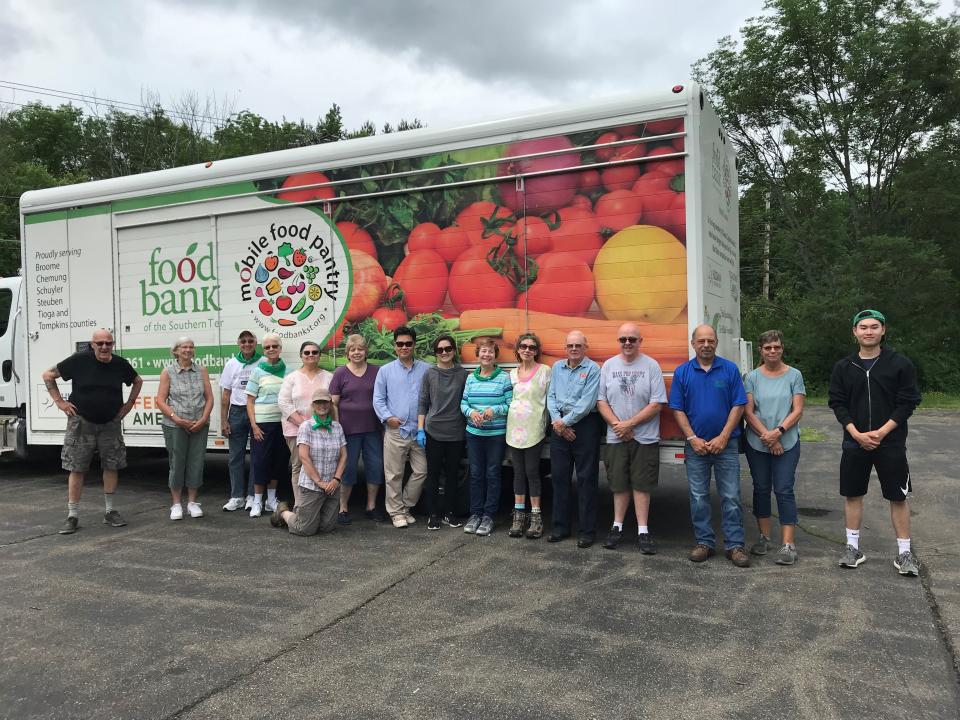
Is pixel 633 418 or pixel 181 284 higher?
pixel 181 284

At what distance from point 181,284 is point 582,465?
13.8 ft

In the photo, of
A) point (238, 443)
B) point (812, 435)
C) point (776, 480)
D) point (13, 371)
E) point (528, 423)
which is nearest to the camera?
point (776, 480)

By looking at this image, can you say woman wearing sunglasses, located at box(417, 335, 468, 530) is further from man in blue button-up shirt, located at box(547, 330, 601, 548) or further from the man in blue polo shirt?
the man in blue polo shirt

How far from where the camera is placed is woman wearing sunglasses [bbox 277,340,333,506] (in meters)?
5.97

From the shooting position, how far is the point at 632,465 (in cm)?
513

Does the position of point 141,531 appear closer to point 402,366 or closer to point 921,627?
point 402,366

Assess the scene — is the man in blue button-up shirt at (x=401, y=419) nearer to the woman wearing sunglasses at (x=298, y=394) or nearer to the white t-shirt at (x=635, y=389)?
the woman wearing sunglasses at (x=298, y=394)

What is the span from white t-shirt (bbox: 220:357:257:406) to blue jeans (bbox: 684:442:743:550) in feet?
12.5

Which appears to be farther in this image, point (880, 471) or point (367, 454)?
point (367, 454)

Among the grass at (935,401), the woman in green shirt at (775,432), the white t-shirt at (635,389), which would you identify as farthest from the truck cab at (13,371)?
the grass at (935,401)

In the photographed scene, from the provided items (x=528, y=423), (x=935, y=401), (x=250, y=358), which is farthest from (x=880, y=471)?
(x=935, y=401)

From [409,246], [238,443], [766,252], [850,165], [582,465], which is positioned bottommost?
[582,465]

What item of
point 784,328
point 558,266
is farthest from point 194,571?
point 784,328

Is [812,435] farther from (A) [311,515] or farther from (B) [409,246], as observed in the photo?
(A) [311,515]
